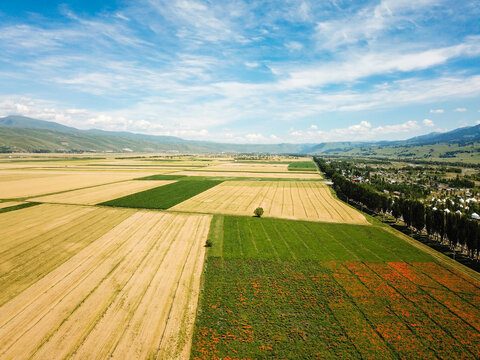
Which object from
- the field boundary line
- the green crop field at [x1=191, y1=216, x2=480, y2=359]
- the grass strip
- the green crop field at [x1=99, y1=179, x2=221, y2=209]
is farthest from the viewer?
the green crop field at [x1=99, y1=179, x2=221, y2=209]

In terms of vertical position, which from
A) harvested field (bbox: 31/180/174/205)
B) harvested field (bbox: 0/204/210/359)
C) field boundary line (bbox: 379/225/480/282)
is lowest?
field boundary line (bbox: 379/225/480/282)

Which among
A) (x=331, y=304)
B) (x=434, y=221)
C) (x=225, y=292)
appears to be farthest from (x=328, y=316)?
(x=434, y=221)

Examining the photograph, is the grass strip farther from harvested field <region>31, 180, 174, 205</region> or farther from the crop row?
the crop row

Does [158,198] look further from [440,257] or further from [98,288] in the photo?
[440,257]

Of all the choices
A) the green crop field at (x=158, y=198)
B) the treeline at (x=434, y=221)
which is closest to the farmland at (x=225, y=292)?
the treeline at (x=434, y=221)

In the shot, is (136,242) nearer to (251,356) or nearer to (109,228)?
(109,228)

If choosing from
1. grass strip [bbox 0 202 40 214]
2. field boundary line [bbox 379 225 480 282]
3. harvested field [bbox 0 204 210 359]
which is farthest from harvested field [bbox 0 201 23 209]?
field boundary line [bbox 379 225 480 282]

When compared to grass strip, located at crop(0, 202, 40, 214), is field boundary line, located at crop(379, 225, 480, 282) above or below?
below
